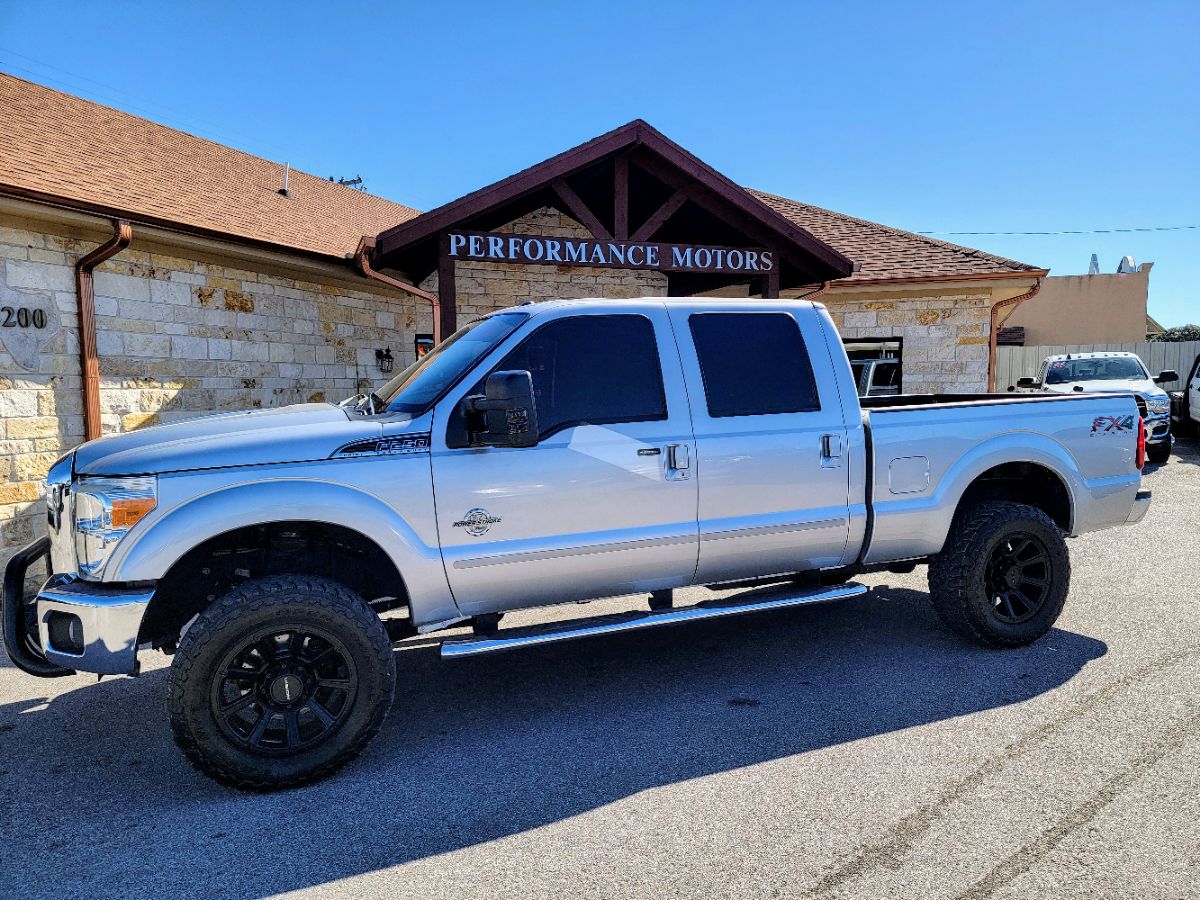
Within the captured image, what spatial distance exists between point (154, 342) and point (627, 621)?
6739 millimetres

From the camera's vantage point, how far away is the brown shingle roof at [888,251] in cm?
1265

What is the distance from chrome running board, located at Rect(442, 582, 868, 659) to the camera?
3.77m

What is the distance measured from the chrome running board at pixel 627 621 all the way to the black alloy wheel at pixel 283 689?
0.50m

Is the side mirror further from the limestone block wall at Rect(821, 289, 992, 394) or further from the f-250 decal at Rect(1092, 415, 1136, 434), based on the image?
the limestone block wall at Rect(821, 289, 992, 394)

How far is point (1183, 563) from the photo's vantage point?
7098 mm

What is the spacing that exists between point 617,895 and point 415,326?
34.9ft

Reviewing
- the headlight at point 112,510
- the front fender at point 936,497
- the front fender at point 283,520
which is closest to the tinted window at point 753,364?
the front fender at point 936,497

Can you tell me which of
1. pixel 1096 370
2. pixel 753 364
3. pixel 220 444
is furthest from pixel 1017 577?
pixel 1096 370

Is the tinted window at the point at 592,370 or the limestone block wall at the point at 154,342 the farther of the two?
the limestone block wall at the point at 154,342

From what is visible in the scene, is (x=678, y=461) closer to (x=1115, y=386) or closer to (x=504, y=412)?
(x=504, y=412)

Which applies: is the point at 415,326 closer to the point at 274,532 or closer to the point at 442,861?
the point at 274,532

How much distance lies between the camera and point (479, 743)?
386 cm

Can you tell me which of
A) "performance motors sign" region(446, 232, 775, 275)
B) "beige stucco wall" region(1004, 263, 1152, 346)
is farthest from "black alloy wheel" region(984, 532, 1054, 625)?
"beige stucco wall" region(1004, 263, 1152, 346)

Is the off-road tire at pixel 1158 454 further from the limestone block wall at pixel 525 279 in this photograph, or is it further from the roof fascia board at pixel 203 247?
the roof fascia board at pixel 203 247
